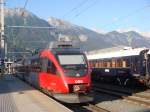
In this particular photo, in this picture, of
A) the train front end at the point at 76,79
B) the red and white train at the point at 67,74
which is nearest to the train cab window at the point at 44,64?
the red and white train at the point at 67,74

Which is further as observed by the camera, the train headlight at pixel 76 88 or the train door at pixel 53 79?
the train door at pixel 53 79

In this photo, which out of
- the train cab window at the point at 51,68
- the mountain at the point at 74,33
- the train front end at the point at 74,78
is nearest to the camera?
the train front end at the point at 74,78

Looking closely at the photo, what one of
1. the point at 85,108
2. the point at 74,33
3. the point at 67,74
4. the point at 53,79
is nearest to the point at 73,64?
the point at 67,74

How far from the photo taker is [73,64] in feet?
68.0

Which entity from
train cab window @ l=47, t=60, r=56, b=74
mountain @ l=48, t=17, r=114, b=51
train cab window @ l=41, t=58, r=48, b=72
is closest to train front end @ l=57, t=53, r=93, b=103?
train cab window @ l=47, t=60, r=56, b=74

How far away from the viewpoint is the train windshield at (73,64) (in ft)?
66.6

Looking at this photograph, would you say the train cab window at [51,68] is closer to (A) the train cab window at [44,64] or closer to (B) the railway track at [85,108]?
(A) the train cab window at [44,64]

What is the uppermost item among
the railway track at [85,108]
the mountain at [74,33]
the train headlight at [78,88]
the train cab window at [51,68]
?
the mountain at [74,33]

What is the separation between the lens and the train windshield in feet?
66.6

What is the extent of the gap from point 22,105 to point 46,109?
6.53ft

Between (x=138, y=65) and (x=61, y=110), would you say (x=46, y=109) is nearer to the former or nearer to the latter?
(x=61, y=110)

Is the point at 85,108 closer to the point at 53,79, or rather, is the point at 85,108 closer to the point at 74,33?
the point at 53,79

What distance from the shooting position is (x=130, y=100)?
23.0m

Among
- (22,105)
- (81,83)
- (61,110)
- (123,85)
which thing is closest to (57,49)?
(81,83)
